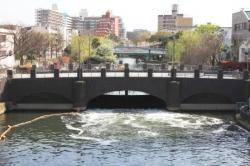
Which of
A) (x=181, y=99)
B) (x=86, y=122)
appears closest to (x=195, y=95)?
(x=181, y=99)

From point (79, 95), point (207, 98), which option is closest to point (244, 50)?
point (207, 98)

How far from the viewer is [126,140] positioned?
5259cm

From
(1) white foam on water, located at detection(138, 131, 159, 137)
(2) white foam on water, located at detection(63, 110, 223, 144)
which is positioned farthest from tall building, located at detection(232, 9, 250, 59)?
(1) white foam on water, located at detection(138, 131, 159, 137)

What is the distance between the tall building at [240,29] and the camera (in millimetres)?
117012

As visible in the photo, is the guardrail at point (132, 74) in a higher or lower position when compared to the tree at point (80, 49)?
lower

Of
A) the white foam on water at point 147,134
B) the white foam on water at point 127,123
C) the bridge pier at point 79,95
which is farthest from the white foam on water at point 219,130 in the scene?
the bridge pier at point 79,95

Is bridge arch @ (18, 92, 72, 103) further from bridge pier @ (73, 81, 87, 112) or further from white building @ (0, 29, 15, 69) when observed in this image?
white building @ (0, 29, 15, 69)

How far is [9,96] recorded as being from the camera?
240 feet

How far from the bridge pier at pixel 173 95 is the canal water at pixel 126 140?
10.8 feet

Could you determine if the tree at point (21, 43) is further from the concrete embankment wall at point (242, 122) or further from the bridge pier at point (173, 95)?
the concrete embankment wall at point (242, 122)

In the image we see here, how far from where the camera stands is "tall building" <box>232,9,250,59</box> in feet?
384

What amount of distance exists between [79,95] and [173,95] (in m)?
13.1

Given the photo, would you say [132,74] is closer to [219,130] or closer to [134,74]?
[134,74]

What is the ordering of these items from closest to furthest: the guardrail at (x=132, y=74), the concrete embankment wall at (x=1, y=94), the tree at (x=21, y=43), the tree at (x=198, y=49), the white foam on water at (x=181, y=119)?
the white foam on water at (x=181, y=119)
the concrete embankment wall at (x=1, y=94)
the guardrail at (x=132, y=74)
the tree at (x=21, y=43)
the tree at (x=198, y=49)
